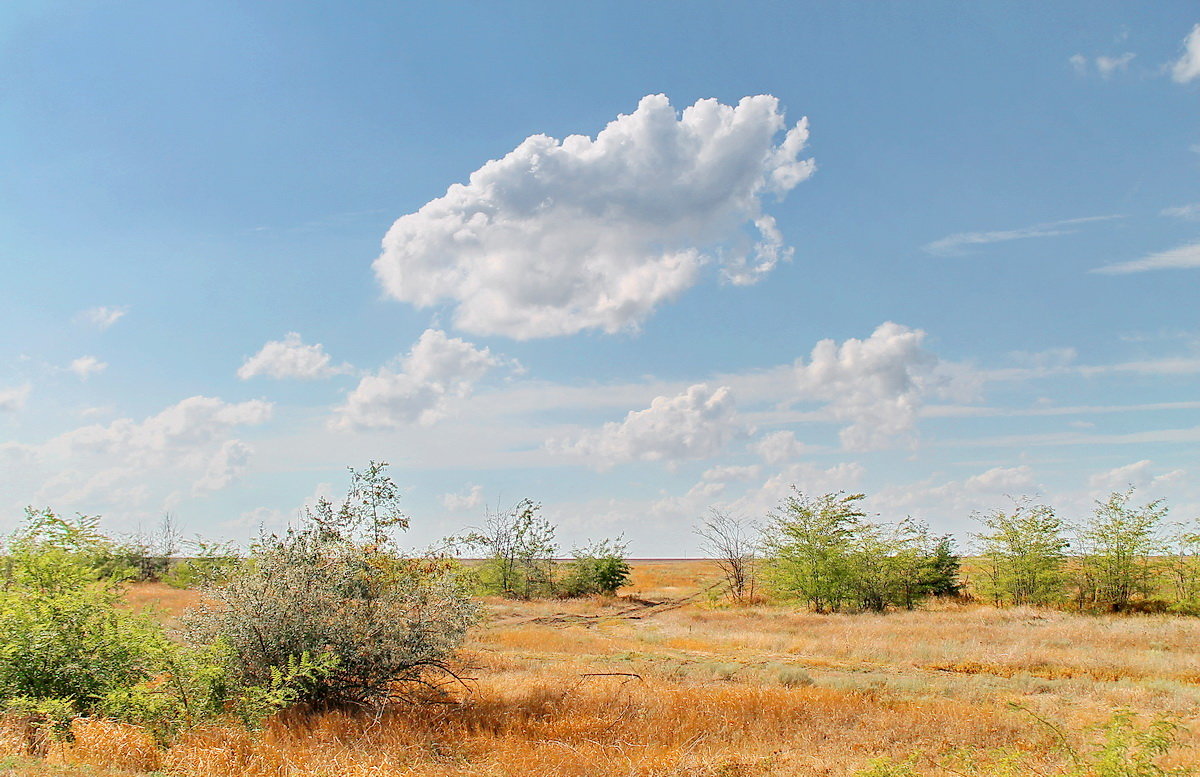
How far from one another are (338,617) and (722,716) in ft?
22.6

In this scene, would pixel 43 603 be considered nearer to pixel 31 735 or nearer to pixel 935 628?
pixel 31 735

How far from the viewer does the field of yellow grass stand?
9.77 metres

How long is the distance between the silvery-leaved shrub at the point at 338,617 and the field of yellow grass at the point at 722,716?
0.76m

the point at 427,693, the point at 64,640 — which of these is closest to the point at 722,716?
the point at 427,693

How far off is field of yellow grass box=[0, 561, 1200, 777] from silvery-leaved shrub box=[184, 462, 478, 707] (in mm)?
760

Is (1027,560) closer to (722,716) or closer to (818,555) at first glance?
(818,555)

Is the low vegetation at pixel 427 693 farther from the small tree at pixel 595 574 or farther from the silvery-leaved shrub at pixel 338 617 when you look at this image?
the small tree at pixel 595 574

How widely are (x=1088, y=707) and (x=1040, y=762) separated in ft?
15.5

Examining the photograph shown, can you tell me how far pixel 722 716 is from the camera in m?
12.4

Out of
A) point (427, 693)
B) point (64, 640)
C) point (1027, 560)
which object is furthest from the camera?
point (1027, 560)

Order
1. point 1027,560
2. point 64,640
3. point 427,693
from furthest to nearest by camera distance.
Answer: point 1027,560 → point 427,693 → point 64,640

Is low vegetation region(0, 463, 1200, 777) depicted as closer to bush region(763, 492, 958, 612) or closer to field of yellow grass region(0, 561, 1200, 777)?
field of yellow grass region(0, 561, 1200, 777)

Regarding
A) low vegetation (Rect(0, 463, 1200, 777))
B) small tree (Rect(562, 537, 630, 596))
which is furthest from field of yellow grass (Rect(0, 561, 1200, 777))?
small tree (Rect(562, 537, 630, 596))

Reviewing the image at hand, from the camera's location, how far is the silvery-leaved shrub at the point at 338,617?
1195 cm
